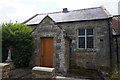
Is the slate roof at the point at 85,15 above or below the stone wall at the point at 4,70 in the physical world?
above

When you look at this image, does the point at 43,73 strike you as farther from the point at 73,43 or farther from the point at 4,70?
the point at 73,43

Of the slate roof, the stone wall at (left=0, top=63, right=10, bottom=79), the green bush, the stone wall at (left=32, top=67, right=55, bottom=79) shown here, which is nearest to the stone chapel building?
the slate roof

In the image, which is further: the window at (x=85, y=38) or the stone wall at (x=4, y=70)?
the window at (x=85, y=38)

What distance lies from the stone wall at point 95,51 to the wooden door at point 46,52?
2.59m

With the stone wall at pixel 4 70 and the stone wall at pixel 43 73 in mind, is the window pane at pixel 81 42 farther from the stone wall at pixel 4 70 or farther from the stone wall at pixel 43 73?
the stone wall at pixel 4 70

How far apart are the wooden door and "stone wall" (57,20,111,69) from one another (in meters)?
2.59

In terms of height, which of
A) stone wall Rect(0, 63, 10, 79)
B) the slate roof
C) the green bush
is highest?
the slate roof

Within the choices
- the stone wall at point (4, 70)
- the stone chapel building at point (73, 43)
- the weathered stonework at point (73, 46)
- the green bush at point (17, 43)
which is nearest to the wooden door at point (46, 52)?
the stone chapel building at point (73, 43)

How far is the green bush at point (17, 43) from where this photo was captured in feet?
17.4

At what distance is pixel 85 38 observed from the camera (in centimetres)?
695

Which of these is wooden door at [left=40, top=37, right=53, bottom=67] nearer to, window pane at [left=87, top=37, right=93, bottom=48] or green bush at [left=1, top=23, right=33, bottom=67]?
green bush at [left=1, top=23, right=33, bottom=67]

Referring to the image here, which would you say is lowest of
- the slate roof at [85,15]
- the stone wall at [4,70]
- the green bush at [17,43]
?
the stone wall at [4,70]

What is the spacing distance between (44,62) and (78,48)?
3.46m

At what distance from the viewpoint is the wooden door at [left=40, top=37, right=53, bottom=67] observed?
5278 mm
